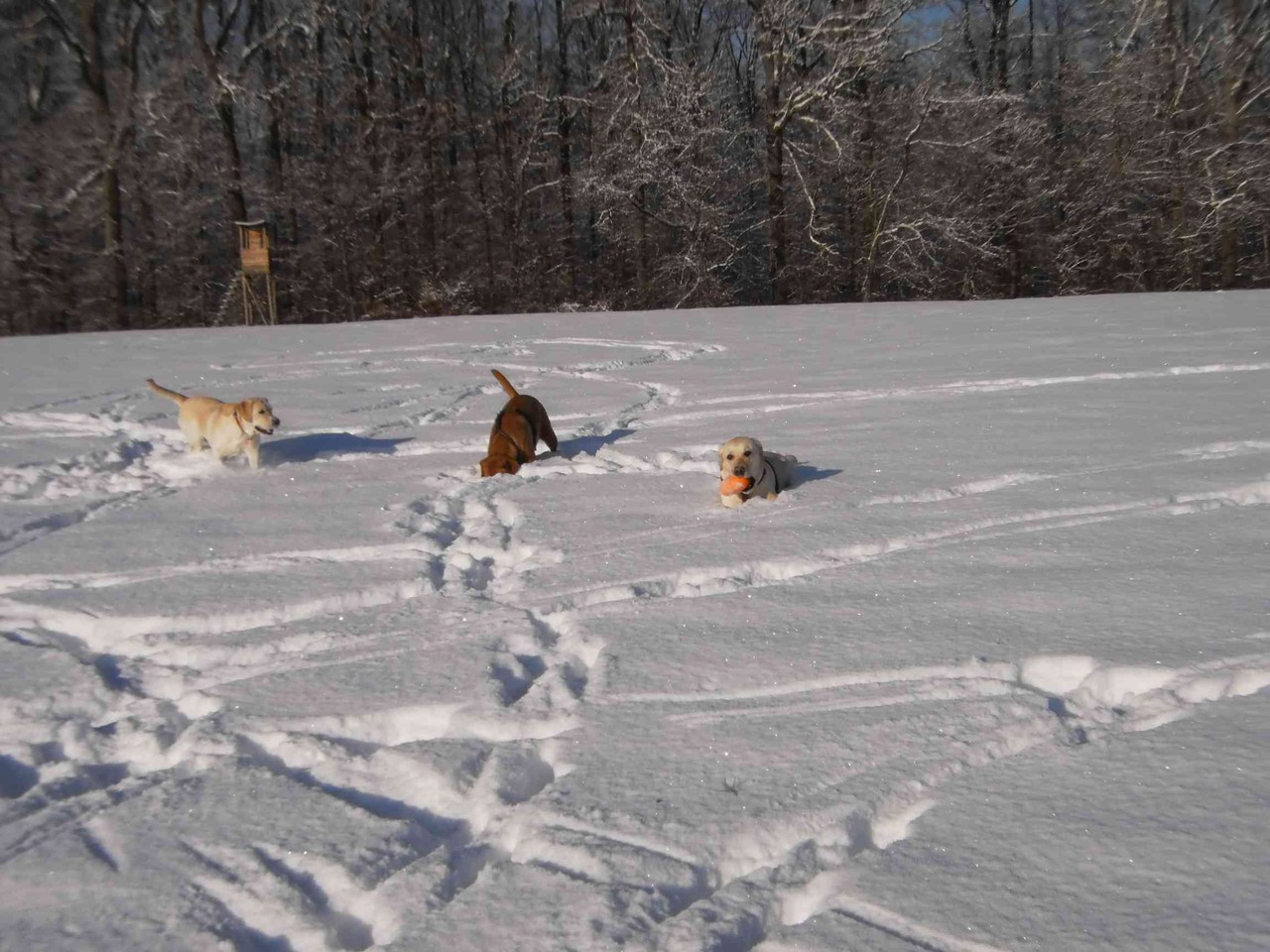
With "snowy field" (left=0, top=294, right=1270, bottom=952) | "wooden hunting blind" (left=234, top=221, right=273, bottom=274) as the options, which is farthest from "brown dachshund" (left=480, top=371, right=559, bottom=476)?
"wooden hunting blind" (left=234, top=221, right=273, bottom=274)

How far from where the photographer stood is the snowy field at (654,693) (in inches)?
68.0

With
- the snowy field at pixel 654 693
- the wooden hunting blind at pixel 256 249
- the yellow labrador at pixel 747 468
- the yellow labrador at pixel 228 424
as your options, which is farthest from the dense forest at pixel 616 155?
the yellow labrador at pixel 747 468

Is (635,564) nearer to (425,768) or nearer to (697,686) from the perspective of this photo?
(697,686)

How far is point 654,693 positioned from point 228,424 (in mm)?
3722

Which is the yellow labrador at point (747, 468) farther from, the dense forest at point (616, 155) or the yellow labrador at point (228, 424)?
the dense forest at point (616, 155)

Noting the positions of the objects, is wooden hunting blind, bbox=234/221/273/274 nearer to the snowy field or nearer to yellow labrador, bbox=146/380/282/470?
the snowy field

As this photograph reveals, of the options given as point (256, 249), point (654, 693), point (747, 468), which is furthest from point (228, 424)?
point (256, 249)

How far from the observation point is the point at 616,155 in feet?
67.8

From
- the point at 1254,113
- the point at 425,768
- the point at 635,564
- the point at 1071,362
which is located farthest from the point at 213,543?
the point at 1254,113

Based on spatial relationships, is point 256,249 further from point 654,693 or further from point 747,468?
point 654,693

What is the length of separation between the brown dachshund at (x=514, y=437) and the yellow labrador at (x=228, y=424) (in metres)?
1.23

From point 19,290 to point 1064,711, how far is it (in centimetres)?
2417

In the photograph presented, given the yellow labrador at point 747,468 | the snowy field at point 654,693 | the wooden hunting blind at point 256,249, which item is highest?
the wooden hunting blind at point 256,249

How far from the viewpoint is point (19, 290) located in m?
21.0
